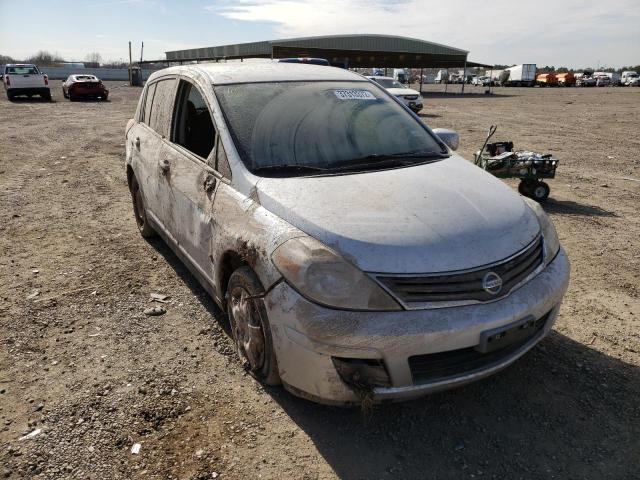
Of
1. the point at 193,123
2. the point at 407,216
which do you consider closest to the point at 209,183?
the point at 193,123

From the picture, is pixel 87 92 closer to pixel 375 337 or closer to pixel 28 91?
pixel 28 91

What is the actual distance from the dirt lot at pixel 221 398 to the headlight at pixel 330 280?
790mm

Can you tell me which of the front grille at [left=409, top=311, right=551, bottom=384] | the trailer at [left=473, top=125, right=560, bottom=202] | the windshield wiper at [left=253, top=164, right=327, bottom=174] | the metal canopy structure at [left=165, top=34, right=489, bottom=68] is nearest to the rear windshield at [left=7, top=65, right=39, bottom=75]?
the metal canopy structure at [left=165, top=34, right=489, bottom=68]

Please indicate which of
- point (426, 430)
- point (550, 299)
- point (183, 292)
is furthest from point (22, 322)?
point (550, 299)

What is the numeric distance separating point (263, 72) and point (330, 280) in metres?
2.11

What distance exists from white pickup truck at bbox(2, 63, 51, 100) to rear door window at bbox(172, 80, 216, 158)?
2464cm

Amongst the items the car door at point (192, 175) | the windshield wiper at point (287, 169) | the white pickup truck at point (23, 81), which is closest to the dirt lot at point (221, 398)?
the car door at point (192, 175)

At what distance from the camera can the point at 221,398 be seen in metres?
2.79

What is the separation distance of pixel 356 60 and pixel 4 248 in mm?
44890

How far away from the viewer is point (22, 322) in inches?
142

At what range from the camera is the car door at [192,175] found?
319cm

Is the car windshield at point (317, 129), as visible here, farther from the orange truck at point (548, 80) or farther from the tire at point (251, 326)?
the orange truck at point (548, 80)

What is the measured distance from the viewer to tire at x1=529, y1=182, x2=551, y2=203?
668cm

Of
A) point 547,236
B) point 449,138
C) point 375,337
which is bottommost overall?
point 375,337
